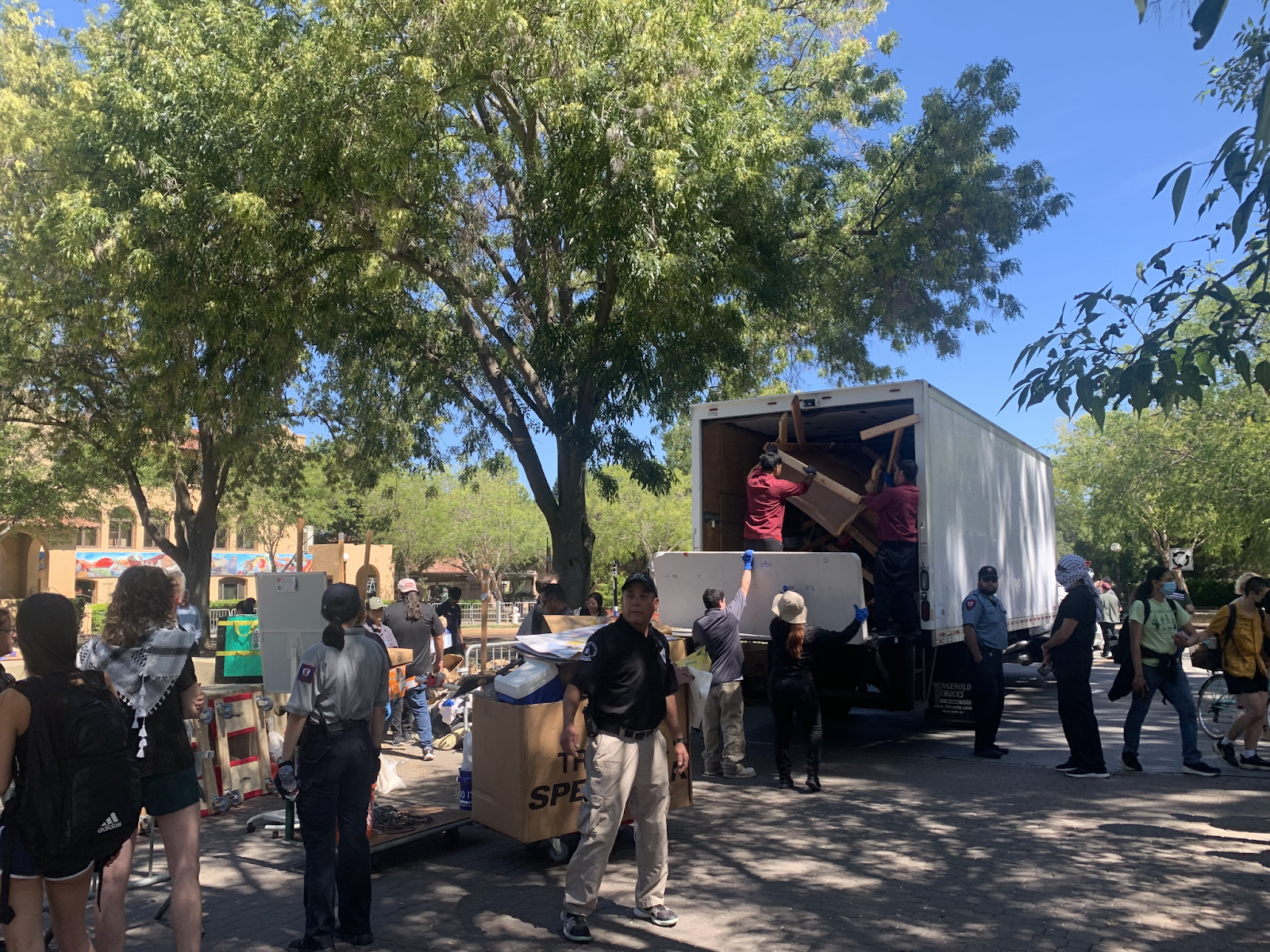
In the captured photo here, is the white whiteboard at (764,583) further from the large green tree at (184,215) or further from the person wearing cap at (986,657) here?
the large green tree at (184,215)

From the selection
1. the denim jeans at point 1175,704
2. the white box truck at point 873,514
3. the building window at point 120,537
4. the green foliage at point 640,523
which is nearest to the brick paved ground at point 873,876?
the denim jeans at point 1175,704

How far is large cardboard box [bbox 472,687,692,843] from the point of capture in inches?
221

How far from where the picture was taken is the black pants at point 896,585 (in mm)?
9023

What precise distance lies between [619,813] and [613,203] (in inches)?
307

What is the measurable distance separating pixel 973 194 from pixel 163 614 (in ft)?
46.6

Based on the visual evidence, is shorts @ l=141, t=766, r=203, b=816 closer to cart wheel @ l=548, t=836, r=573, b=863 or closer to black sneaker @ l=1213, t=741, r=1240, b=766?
cart wheel @ l=548, t=836, r=573, b=863

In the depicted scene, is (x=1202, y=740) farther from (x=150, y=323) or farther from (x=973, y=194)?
(x=150, y=323)

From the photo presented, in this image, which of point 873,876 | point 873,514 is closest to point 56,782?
point 873,876

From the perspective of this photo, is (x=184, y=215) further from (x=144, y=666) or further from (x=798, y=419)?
(x=144, y=666)

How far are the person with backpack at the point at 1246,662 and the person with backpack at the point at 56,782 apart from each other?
8.20m

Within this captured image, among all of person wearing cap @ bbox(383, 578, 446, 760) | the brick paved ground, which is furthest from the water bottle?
person wearing cap @ bbox(383, 578, 446, 760)

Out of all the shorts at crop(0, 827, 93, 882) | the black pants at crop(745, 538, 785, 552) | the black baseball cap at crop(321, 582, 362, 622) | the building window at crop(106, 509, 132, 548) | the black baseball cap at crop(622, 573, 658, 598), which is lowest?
the shorts at crop(0, 827, 93, 882)

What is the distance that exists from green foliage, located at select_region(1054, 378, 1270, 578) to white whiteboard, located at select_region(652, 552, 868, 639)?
12996mm

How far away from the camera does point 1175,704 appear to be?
841 centimetres
